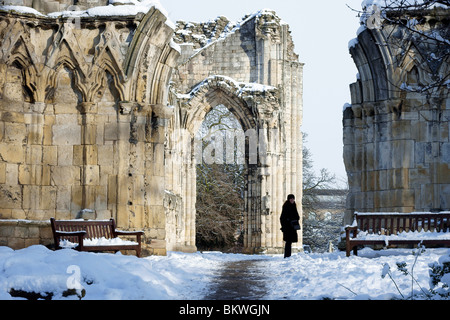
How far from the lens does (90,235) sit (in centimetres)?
1239

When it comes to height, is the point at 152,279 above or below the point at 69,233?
below

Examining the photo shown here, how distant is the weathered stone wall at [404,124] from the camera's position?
13.6 metres

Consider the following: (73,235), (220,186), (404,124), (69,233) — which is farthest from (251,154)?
(69,233)

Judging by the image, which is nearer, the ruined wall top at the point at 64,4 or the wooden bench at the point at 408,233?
the wooden bench at the point at 408,233

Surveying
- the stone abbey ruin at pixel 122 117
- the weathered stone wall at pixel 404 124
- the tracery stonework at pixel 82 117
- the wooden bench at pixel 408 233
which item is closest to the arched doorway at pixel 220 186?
the weathered stone wall at pixel 404 124

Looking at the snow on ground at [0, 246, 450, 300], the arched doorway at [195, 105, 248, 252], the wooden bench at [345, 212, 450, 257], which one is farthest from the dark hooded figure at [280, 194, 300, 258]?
the arched doorway at [195, 105, 248, 252]

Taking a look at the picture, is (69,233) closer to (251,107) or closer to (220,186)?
(251,107)

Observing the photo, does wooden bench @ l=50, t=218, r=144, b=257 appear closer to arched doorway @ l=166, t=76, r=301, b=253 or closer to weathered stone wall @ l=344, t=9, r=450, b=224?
weathered stone wall @ l=344, t=9, r=450, b=224

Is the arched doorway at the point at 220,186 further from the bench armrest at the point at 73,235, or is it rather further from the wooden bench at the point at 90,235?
the bench armrest at the point at 73,235

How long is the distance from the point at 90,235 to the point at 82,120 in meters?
2.11

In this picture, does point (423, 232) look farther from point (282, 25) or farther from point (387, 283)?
point (282, 25)

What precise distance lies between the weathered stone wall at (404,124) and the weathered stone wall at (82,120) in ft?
11.9

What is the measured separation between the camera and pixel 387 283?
8289 millimetres
